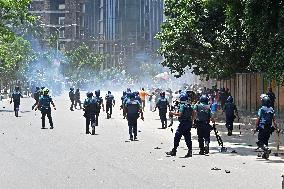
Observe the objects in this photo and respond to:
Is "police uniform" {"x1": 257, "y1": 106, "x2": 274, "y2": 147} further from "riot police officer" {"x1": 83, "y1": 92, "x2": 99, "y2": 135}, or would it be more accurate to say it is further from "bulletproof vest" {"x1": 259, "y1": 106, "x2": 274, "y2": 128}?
"riot police officer" {"x1": 83, "y1": 92, "x2": 99, "y2": 135}

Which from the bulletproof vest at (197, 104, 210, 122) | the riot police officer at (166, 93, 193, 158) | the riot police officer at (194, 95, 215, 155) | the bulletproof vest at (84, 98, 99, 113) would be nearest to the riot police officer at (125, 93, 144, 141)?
the bulletproof vest at (84, 98, 99, 113)

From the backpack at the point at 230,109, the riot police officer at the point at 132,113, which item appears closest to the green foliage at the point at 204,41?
the backpack at the point at 230,109

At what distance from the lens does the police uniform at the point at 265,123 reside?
18.6 m

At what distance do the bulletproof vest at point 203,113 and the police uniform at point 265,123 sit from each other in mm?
1278

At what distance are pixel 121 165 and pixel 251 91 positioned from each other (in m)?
31.6

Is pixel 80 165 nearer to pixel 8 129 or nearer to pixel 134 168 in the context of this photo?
pixel 134 168

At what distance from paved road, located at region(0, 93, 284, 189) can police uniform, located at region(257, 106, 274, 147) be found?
1.77ft

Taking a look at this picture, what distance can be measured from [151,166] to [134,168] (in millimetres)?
575

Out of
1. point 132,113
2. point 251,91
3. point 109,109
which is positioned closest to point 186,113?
point 132,113

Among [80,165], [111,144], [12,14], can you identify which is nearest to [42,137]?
[111,144]

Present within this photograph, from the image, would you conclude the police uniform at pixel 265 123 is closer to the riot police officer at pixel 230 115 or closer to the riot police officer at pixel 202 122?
the riot police officer at pixel 202 122

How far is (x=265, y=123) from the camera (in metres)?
18.7

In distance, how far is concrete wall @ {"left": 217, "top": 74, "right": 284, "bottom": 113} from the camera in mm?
41438

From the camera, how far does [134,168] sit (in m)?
15.3
